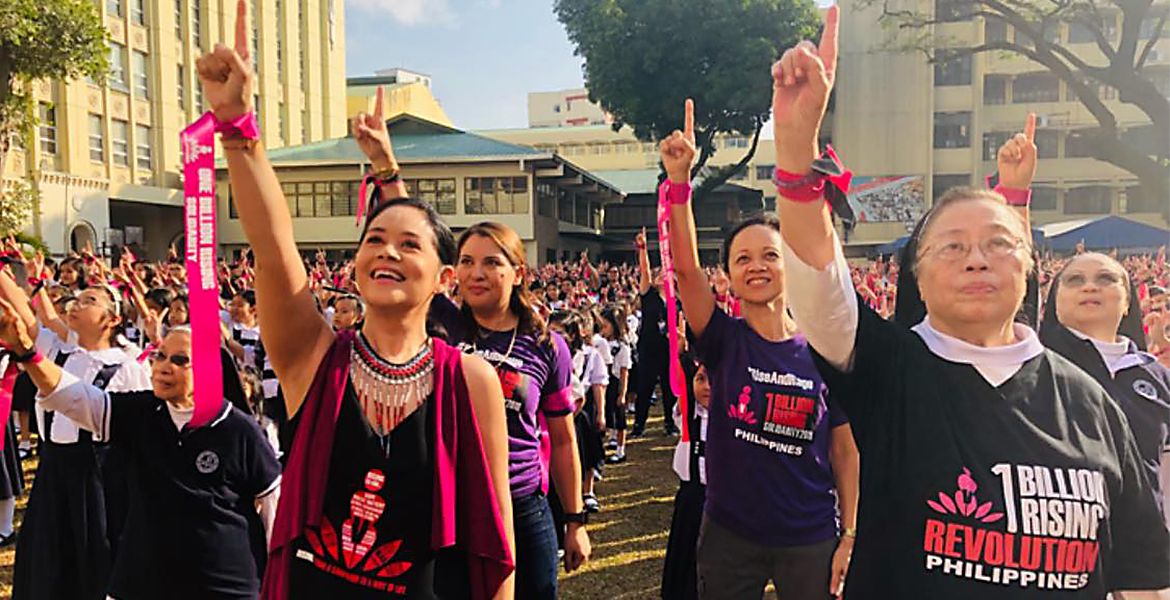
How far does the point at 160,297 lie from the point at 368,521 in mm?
6680

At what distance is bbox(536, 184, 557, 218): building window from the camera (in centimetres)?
2903

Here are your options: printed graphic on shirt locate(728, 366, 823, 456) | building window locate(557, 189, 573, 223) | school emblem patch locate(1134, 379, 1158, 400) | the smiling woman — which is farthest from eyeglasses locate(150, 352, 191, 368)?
building window locate(557, 189, 573, 223)

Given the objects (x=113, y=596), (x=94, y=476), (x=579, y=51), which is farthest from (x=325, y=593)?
(x=579, y=51)

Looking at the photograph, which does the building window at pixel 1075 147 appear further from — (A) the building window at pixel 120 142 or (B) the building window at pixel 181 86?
(A) the building window at pixel 120 142

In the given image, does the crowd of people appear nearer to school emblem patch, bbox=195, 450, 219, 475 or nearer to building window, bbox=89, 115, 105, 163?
school emblem patch, bbox=195, 450, 219, 475

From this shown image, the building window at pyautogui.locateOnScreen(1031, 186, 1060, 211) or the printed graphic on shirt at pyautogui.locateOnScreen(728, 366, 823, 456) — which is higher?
the building window at pyautogui.locateOnScreen(1031, 186, 1060, 211)

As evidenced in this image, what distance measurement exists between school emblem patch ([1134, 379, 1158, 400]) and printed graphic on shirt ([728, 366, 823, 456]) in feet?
4.57

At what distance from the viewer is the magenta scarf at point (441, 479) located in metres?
1.93

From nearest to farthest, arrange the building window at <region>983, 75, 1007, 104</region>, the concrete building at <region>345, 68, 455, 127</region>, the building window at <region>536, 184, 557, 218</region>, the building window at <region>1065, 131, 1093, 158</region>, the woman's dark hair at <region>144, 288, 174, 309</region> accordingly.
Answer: the woman's dark hair at <region>144, 288, 174, 309</region> < the building window at <region>536, 184, 557, 218</region> < the building window at <region>1065, 131, 1093, 158</region> < the building window at <region>983, 75, 1007, 104</region> < the concrete building at <region>345, 68, 455, 127</region>

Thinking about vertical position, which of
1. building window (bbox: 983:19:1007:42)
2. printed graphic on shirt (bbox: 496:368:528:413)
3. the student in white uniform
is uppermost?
building window (bbox: 983:19:1007:42)

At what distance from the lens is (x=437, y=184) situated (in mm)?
28547

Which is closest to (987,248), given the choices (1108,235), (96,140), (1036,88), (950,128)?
(1108,235)

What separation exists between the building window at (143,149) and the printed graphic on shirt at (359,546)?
31.6 m

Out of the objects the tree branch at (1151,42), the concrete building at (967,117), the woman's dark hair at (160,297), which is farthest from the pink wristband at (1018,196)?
the concrete building at (967,117)
